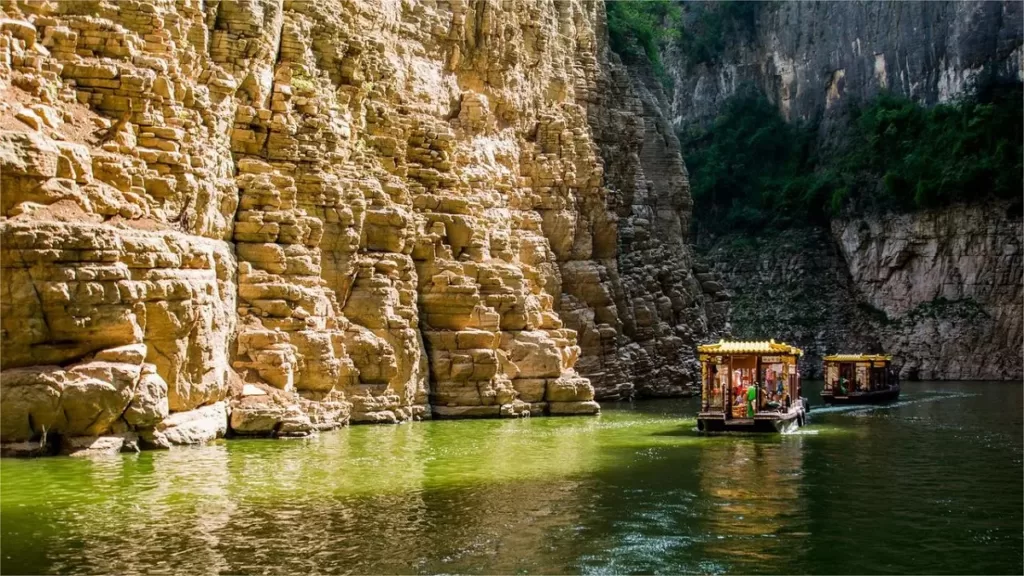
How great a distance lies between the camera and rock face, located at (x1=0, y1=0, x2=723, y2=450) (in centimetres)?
2719

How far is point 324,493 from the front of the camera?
2362cm

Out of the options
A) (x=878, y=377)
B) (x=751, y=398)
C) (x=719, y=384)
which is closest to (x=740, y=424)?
(x=751, y=398)

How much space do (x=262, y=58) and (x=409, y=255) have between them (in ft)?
29.6

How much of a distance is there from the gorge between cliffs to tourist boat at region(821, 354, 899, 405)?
7332 millimetres

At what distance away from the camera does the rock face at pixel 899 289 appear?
8306cm

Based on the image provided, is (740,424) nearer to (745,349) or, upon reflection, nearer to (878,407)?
(745,349)

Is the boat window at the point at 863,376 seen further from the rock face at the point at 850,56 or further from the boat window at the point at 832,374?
the rock face at the point at 850,56

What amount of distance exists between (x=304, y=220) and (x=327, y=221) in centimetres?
157

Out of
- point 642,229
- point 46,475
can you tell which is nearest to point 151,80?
point 46,475

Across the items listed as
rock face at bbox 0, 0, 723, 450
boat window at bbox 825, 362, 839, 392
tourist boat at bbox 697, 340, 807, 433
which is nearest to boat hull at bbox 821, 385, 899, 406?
boat window at bbox 825, 362, 839, 392

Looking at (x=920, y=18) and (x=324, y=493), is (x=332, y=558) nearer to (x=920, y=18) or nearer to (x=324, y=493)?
(x=324, y=493)

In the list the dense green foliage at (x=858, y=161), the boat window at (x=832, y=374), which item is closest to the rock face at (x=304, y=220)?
the boat window at (x=832, y=374)

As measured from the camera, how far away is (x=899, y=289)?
89.2 meters

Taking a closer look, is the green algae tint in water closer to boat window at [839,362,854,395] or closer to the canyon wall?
boat window at [839,362,854,395]
